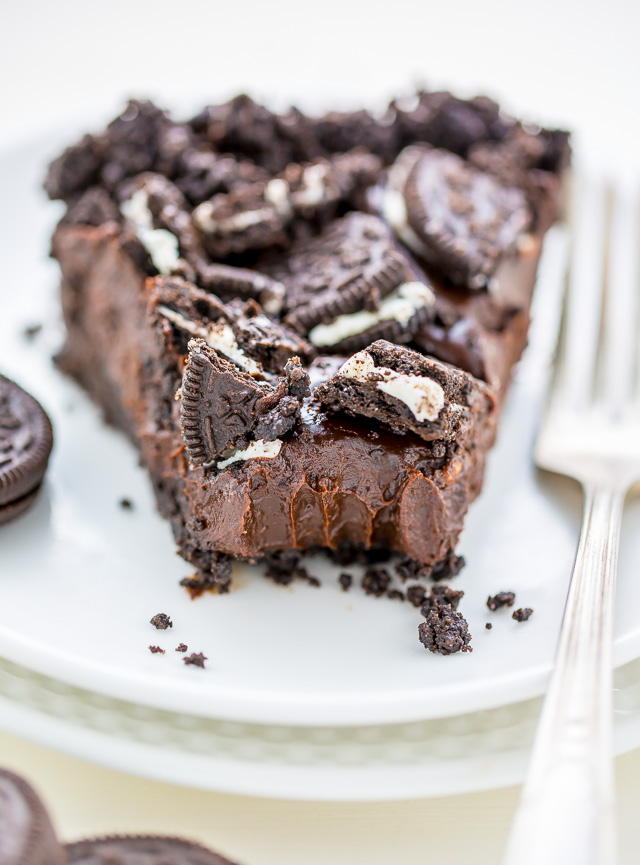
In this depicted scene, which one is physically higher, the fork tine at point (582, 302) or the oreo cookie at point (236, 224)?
the oreo cookie at point (236, 224)

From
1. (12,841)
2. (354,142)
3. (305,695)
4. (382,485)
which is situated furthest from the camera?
(354,142)

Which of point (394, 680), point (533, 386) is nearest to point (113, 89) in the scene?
point (533, 386)

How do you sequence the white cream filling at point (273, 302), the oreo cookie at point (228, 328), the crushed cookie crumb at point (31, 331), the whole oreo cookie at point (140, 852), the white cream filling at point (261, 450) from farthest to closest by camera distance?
the crushed cookie crumb at point (31, 331), the white cream filling at point (273, 302), the oreo cookie at point (228, 328), the white cream filling at point (261, 450), the whole oreo cookie at point (140, 852)

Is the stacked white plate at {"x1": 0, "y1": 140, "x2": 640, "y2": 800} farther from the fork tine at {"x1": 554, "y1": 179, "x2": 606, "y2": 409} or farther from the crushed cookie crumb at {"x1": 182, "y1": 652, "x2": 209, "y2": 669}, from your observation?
the fork tine at {"x1": 554, "y1": 179, "x2": 606, "y2": 409}

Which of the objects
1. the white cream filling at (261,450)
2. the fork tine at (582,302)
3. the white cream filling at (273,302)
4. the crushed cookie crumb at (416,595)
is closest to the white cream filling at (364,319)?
the white cream filling at (273,302)

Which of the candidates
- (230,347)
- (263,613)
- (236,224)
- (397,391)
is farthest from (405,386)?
(236,224)

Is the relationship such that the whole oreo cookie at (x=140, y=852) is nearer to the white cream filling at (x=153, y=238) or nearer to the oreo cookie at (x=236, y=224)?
the white cream filling at (x=153, y=238)

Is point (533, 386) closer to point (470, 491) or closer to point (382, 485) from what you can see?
point (470, 491)
